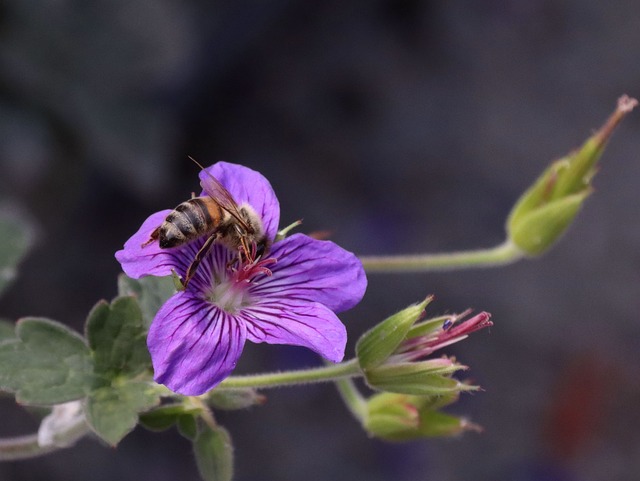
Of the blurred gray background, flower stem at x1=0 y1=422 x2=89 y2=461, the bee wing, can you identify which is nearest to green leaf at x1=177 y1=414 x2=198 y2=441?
flower stem at x1=0 y1=422 x2=89 y2=461

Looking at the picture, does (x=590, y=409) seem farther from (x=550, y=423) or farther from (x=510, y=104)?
(x=510, y=104)

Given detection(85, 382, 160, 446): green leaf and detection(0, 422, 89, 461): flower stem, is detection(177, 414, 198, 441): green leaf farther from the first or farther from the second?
detection(0, 422, 89, 461): flower stem

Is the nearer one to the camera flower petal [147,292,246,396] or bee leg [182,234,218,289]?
flower petal [147,292,246,396]

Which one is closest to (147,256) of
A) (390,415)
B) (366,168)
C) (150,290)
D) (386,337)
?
(150,290)


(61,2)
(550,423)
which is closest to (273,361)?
(550,423)

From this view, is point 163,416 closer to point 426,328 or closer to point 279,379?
point 279,379

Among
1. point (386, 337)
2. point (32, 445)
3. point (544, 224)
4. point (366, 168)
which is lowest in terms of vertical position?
point (32, 445)
